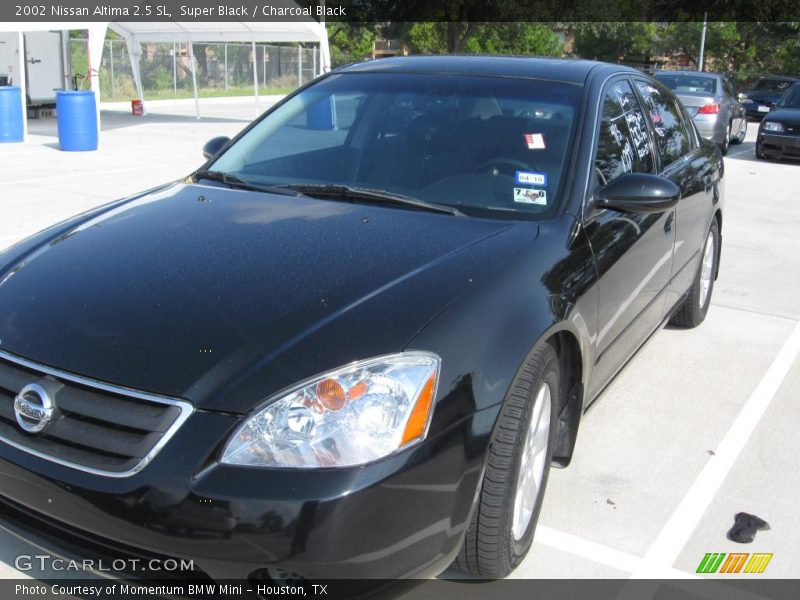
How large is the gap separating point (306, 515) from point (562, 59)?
10.00 feet

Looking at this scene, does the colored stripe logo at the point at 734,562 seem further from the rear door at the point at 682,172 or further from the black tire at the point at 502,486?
the rear door at the point at 682,172

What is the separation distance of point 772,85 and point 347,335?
31.0 metres

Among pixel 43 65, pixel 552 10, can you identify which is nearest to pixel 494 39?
pixel 552 10

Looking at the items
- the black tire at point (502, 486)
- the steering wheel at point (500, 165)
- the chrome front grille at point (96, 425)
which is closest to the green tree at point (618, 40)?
the steering wheel at point (500, 165)

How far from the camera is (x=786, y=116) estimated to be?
1555 cm

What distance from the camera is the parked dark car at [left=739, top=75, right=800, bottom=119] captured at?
87.4 feet

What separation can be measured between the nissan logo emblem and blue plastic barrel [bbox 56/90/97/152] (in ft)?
43.5

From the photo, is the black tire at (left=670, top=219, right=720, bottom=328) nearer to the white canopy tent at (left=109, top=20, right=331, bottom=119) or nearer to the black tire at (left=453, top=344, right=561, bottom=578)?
the black tire at (left=453, top=344, right=561, bottom=578)

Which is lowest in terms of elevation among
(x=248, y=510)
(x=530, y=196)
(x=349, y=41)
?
(x=248, y=510)

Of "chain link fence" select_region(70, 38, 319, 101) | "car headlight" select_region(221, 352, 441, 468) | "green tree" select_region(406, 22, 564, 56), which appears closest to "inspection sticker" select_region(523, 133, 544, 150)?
"car headlight" select_region(221, 352, 441, 468)

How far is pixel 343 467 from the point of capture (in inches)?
86.8

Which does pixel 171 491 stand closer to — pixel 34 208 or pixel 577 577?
pixel 577 577

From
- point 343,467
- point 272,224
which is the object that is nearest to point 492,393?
point 343,467

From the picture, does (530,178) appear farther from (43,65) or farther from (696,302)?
(43,65)
